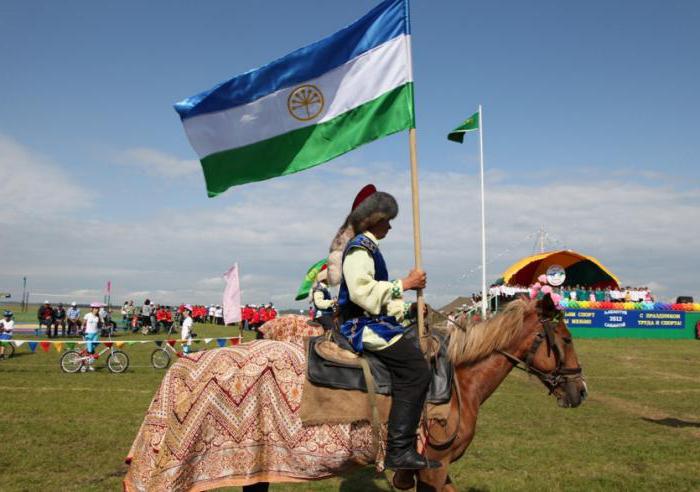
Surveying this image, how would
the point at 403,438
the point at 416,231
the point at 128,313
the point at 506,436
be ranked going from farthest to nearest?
the point at 128,313 → the point at 506,436 → the point at 416,231 → the point at 403,438

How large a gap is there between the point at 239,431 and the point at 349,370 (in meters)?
1.00

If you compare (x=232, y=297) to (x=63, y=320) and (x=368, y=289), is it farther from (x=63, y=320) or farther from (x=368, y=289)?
(x=63, y=320)

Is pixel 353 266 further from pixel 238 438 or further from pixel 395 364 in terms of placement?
pixel 238 438

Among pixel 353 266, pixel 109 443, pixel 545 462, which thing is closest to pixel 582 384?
pixel 353 266

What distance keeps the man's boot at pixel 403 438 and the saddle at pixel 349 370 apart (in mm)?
191

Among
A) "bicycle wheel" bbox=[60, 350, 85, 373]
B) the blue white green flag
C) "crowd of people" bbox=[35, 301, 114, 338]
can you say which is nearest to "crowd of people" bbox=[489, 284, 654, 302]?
"crowd of people" bbox=[35, 301, 114, 338]

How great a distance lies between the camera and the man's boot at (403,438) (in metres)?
4.27

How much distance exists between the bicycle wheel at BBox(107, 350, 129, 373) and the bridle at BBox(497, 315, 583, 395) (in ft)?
50.6

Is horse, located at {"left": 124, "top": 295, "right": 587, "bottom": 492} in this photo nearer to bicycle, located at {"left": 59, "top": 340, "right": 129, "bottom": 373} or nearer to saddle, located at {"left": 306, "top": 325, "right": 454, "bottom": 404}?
saddle, located at {"left": 306, "top": 325, "right": 454, "bottom": 404}

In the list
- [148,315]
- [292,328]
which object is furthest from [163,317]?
[292,328]

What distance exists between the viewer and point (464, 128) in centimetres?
2777

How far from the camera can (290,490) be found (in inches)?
273

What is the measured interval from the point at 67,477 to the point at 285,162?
5177mm

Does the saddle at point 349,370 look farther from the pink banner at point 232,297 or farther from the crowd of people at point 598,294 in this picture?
the crowd of people at point 598,294
